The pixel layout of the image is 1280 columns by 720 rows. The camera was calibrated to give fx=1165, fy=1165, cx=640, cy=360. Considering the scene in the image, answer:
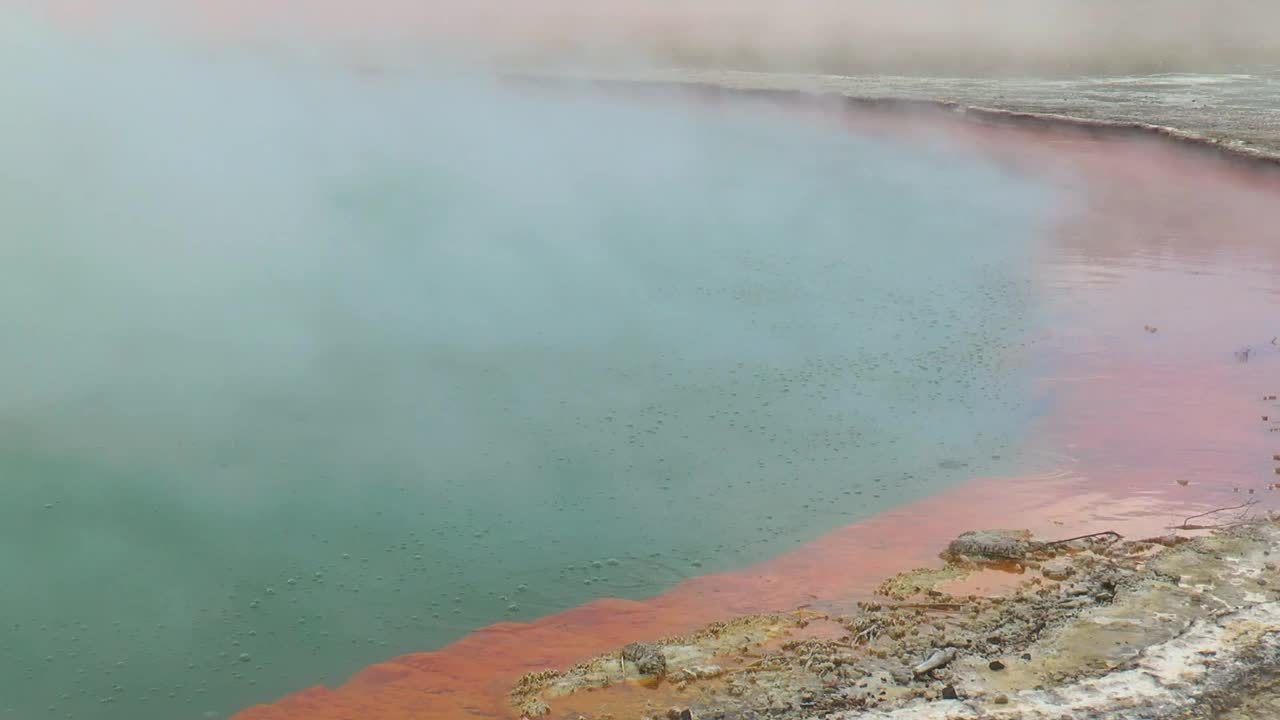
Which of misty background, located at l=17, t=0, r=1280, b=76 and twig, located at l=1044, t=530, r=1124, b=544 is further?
misty background, located at l=17, t=0, r=1280, b=76

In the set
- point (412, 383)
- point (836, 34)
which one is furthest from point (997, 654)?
point (836, 34)

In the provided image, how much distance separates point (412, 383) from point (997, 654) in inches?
231

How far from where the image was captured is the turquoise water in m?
7.16

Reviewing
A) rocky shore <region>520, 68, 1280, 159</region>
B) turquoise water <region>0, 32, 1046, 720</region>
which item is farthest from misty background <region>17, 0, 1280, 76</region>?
turquoise water <region>0, 32, 1046, 720</region>

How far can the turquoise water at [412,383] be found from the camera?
23.5 feet

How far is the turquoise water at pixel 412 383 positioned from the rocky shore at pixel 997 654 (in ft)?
3.61

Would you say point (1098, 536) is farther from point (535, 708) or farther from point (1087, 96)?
point (1087, 96)

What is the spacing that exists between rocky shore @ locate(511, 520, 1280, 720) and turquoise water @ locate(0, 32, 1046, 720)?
1101mm

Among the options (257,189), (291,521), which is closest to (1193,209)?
(257,189)

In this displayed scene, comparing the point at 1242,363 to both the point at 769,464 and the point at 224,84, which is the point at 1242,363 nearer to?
the point at 769,464

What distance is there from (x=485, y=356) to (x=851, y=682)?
19.7 ft

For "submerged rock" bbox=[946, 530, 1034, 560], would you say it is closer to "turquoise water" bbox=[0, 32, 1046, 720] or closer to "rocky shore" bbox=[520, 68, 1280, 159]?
"turquoise water" bbox=[0, 32, 1046, 720]

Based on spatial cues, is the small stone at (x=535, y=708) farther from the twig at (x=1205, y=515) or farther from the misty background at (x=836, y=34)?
the misty background at (x=836, y=34)

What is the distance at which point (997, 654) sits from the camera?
6.08 metres
